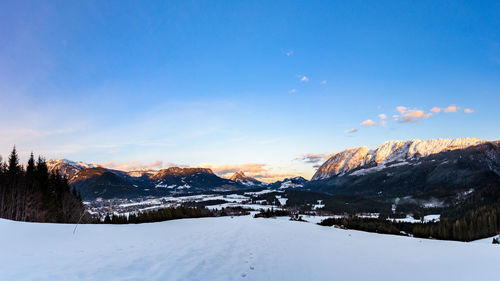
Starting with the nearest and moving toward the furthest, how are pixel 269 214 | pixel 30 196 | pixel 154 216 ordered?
pixel 154 216 < pixel 30 196 < pixel 269 214

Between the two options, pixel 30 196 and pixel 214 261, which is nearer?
pixel 214 261

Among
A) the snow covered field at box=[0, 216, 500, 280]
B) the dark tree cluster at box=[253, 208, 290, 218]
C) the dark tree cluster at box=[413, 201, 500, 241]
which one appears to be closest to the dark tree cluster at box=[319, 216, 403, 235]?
the snow covered field at box=[0, 216, 500, 280]

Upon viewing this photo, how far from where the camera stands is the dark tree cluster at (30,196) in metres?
50.4

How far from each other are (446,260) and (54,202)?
67411 mm

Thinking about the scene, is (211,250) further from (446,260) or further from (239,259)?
(446,260)

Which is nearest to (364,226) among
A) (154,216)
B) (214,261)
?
(154,216)

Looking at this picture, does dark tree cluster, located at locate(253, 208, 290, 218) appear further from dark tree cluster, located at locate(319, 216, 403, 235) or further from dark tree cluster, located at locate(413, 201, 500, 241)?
dark tree cluster, located at locate(413, 201, 500, 241)

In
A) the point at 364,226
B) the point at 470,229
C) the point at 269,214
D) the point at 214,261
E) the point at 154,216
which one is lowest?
the point at 470,229

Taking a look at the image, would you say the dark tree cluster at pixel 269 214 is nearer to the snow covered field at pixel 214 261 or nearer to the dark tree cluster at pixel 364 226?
the dark tree cluster at pixel 364 226

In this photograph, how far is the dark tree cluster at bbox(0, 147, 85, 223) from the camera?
50.4 m

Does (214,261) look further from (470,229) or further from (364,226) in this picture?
(470,229)

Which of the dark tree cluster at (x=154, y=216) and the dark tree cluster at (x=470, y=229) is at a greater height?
the dark tree cluster at (x=154, y=216)

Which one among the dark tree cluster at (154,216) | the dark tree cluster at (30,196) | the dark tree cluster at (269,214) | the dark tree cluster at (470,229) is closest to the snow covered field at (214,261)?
the dark tree cluster at (154,216)

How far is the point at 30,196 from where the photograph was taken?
169 feet
